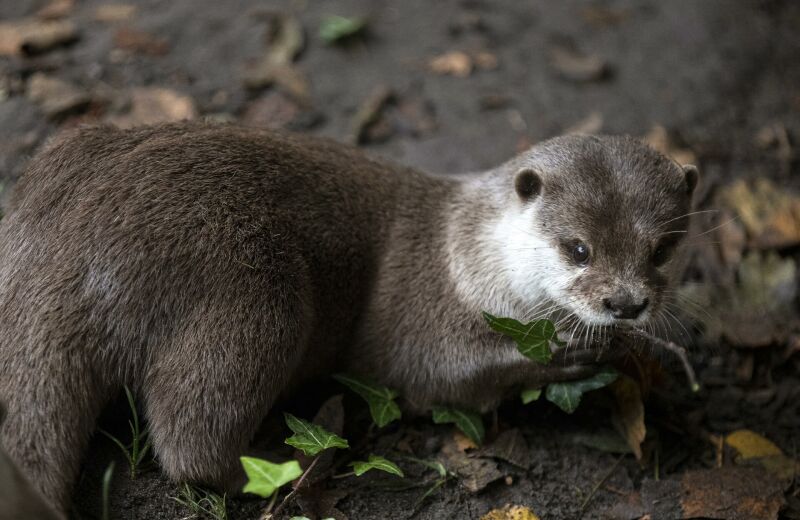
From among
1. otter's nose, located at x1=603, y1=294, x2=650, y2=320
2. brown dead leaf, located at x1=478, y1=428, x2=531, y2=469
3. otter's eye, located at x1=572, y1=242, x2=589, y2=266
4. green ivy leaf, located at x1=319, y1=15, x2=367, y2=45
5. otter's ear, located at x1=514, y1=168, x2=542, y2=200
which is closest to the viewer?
otter's nose, located at x1=603, y1=294, x2=650, y2=320

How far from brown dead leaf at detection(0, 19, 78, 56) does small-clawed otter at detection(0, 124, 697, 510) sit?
208cm

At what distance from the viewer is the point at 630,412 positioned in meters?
3.60

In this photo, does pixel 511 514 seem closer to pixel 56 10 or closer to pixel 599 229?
pixel 599 229

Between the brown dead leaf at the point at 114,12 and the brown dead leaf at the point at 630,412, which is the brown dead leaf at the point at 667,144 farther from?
the brown dead leaf at the point at 114,12

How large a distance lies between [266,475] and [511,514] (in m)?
1.09

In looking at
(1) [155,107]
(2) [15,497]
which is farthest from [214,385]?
(1) [155,107]

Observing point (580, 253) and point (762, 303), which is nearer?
point (580, 253)

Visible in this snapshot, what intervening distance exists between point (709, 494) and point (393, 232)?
5.80ft

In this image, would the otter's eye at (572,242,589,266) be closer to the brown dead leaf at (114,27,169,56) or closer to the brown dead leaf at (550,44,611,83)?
the brown dead leaf at (550,44,611,83)

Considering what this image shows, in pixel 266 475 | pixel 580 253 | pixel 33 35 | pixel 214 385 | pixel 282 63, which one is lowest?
pixel 266 475

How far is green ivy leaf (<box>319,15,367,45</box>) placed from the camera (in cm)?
545

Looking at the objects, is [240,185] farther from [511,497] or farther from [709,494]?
[709,494]

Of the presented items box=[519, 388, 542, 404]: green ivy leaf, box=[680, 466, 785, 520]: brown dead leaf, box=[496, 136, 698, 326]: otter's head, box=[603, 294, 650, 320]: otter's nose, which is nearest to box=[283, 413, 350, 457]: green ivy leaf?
box=[519, 388, 542, 404]: green ivy leaf

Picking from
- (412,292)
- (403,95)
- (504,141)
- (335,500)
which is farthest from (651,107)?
(335,500)
